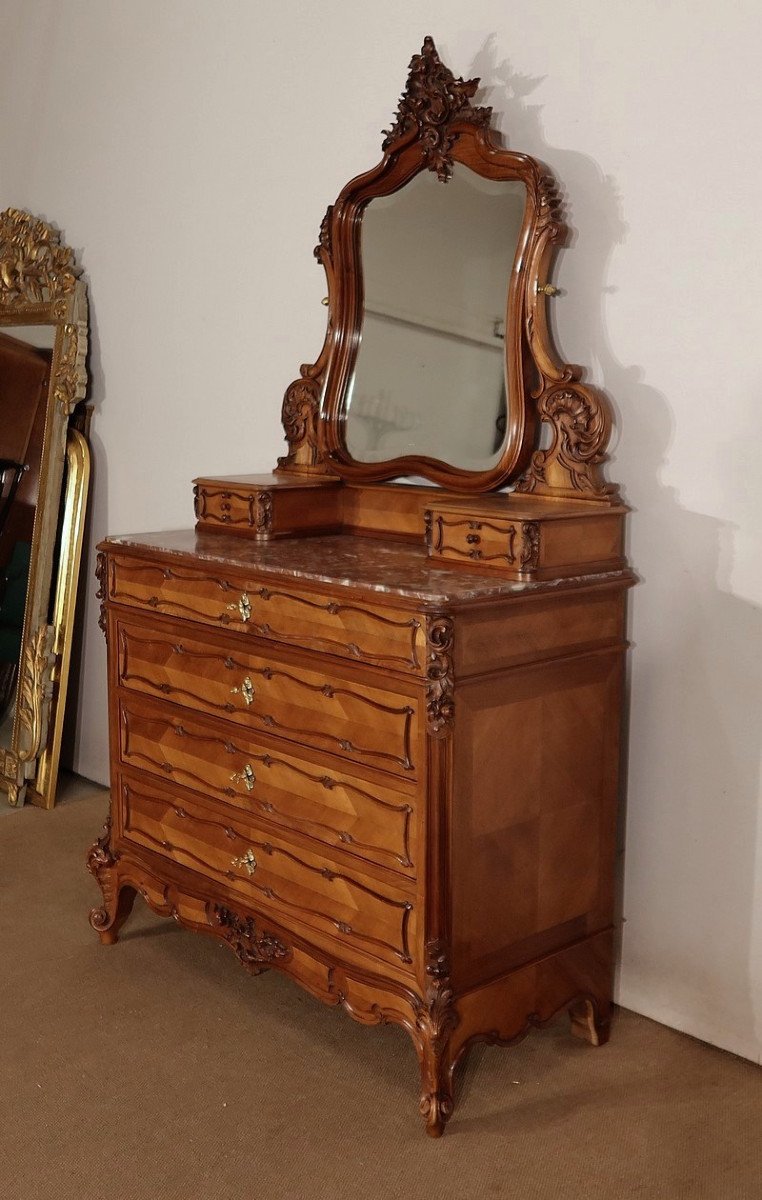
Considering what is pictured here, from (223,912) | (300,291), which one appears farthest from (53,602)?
(223,912)

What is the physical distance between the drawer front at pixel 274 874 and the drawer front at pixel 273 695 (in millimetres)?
248

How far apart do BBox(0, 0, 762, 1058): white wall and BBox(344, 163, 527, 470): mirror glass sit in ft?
0.54

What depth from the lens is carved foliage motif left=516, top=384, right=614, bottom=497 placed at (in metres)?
2.61

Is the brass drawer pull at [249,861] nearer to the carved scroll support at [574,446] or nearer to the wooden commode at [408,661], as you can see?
the wooden commode at [408,661]

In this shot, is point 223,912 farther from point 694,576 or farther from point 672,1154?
point 694,576

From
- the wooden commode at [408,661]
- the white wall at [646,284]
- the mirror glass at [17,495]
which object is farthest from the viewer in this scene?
the mirror glass at [17,495]

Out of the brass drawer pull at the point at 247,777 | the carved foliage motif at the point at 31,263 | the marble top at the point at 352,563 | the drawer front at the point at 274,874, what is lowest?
the drawer front at the point at 274,874

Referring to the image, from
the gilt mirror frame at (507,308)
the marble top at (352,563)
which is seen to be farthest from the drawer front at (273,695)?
the gilt mirror frame at (507,308)

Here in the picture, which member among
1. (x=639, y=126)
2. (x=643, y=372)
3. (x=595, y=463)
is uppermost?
(x=639, y=126)

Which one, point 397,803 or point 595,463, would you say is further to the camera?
point 595,463

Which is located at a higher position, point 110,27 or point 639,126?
point 110,27

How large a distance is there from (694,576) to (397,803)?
0.81 meters

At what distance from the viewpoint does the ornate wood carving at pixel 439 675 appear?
7.21ft

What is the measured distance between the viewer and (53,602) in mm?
4219
